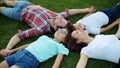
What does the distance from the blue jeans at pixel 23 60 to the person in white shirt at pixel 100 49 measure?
1.71 feet

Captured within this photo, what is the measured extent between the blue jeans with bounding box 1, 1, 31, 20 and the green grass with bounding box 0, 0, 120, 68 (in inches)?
2.9

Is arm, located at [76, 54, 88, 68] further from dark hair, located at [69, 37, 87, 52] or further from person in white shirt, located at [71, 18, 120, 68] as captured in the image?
dark hair, located at [69, 37, 87, 52]

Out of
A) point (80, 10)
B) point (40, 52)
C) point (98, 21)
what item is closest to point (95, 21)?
point (98, 21)

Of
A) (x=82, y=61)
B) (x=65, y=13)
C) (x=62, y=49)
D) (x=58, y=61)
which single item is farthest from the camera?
(x=65, y=13)

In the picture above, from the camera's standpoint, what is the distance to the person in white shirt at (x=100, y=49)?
3123 mm

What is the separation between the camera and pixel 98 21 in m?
3.80

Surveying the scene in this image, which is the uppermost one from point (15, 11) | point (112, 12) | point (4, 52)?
point (112, 12)

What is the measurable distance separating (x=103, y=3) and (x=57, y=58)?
1556 mm

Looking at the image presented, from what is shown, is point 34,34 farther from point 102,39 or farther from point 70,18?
point 102,39

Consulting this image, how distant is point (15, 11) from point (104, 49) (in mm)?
1604

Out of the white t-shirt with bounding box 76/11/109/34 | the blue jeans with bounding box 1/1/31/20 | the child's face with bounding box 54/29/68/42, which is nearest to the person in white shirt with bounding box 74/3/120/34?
the white t-shirt with bounding box 76/11/109/34

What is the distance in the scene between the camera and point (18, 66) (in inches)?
→ 122

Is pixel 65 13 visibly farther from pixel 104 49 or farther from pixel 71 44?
pixel 104 49

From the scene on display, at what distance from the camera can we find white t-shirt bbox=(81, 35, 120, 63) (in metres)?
3.12
